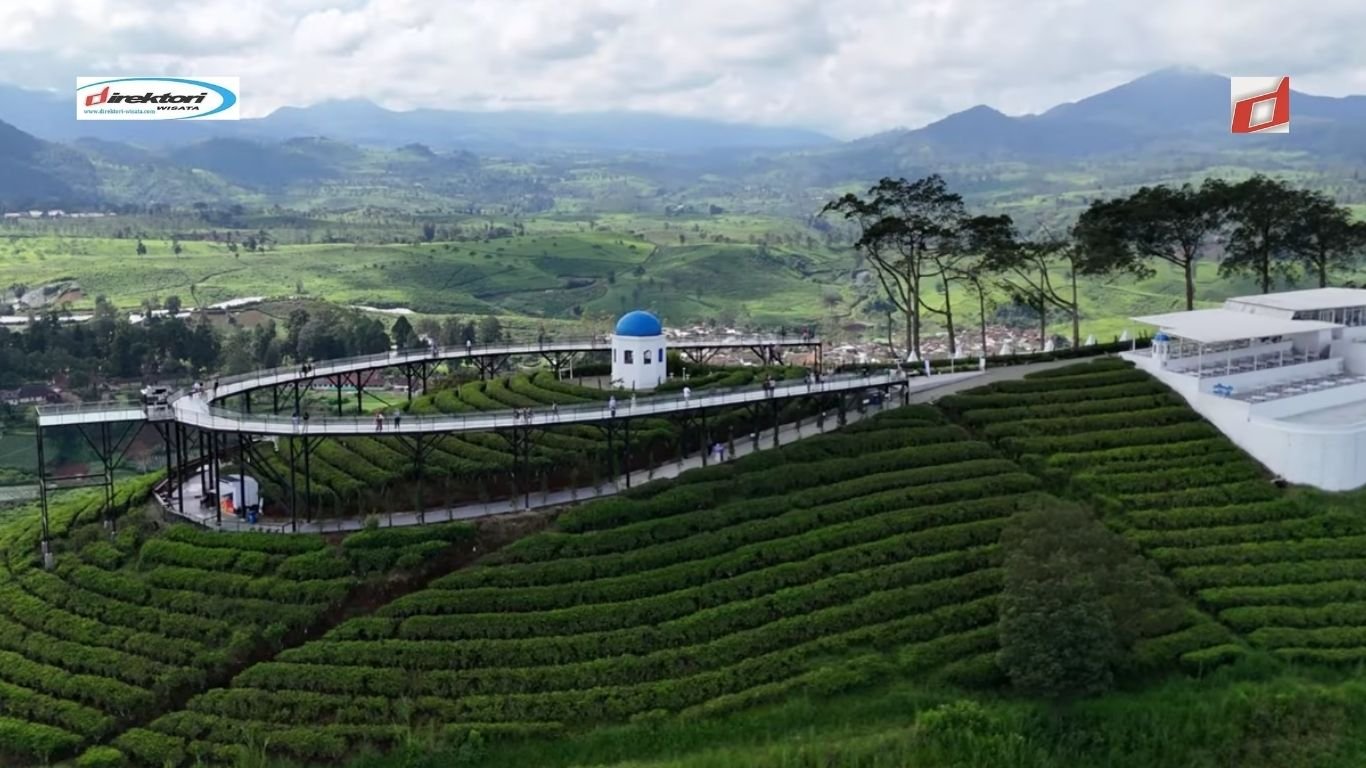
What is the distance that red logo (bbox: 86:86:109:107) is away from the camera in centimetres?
8838

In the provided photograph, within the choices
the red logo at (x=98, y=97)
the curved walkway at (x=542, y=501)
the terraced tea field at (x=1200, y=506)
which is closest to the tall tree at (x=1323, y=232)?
the terraced tea field at (x=1200, y=506)

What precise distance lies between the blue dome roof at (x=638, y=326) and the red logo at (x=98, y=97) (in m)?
64.1

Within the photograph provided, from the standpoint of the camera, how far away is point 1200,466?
4153 centimetres

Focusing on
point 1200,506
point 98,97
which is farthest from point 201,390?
point 98,97

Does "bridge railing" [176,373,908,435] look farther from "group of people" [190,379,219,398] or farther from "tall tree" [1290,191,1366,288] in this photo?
"tall tree" [1290,191,1366,288]

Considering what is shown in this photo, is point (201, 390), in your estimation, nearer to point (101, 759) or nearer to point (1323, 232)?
point (101, 759)

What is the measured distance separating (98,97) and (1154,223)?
Answer: 271ft

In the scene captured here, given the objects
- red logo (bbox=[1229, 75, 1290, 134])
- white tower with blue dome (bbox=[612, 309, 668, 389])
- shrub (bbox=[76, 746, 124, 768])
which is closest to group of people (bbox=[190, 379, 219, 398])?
white tower with blue dome (bbox=[612, 309, 668, 389])

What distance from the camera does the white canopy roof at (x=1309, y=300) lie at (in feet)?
173

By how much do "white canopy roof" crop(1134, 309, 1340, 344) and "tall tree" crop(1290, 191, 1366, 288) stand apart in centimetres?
1064

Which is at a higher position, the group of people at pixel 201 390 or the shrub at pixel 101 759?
the group of people at pixel 201 390

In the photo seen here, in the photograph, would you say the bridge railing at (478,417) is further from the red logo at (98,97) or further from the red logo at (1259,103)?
the red logo at (98,97)

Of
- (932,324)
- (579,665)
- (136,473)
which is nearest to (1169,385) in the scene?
(579,665)

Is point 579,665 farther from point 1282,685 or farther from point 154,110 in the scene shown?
point 154,110
